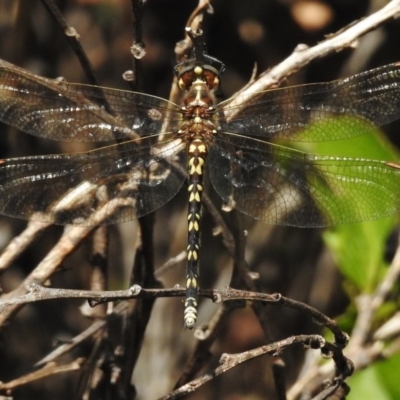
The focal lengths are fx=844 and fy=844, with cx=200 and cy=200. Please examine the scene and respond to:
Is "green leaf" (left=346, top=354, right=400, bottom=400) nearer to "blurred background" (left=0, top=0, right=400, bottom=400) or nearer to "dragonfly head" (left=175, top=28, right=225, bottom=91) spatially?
"dragonfly head" (left=175, top=28, right=225, bottom=91)

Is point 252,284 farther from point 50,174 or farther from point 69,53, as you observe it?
point 69,53

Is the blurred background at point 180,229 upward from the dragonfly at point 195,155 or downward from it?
upward

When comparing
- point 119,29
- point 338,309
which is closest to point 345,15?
point 119,29

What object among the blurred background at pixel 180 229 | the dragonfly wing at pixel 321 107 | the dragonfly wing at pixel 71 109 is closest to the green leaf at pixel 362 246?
the dragonfly wing at pixel 321 107

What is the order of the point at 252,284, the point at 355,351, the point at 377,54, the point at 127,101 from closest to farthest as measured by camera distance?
the point at 252,284
the point at 127,101
the point at 355,351
the point at 377,54

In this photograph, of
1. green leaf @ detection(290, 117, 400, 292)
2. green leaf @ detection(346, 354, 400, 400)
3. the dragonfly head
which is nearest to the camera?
the dragonfly head

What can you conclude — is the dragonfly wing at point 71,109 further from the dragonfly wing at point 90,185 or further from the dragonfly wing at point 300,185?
the dragonfly wing at point 300,185

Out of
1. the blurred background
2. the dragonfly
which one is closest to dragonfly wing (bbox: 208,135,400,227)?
the dragonfly
